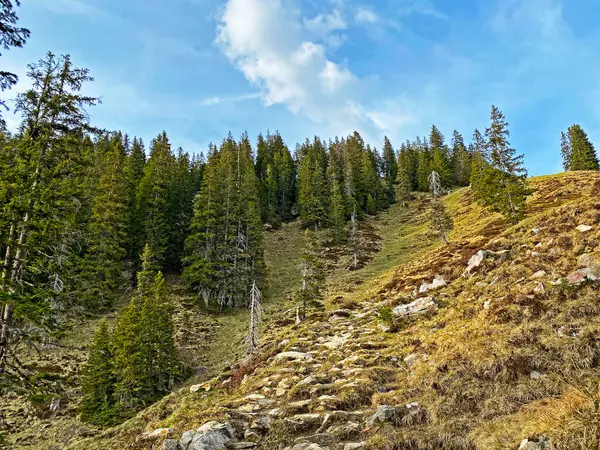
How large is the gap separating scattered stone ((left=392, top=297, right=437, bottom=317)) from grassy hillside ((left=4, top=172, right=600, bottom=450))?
58 cm

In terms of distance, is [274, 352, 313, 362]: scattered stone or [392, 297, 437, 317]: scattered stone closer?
[274, 352, 313, 362]: scattered stone

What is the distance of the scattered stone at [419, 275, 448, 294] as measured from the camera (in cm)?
2617

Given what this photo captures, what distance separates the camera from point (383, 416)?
9961mm

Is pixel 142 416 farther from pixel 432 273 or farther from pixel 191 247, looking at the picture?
pixel 191 247

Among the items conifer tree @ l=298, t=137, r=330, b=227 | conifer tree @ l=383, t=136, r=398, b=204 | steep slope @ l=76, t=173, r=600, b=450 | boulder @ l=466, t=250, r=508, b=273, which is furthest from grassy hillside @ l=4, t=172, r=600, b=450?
conifer tree @ l=383, t=136, r=398, b=204

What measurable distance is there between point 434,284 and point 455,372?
52.4 ft

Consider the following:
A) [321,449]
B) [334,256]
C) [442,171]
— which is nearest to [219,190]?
[334,256]

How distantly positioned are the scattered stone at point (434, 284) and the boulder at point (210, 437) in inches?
746

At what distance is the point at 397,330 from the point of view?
2050 cm

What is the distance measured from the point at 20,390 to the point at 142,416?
1060cm

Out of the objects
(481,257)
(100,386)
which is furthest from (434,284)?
(100,386)

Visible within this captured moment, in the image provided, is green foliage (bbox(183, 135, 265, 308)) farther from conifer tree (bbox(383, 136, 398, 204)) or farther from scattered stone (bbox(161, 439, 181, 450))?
conifer tree (bbox(383, 136, 398, 204))

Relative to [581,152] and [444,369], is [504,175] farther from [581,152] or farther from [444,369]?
[581,152]

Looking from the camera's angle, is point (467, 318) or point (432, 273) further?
point (432, 273)
